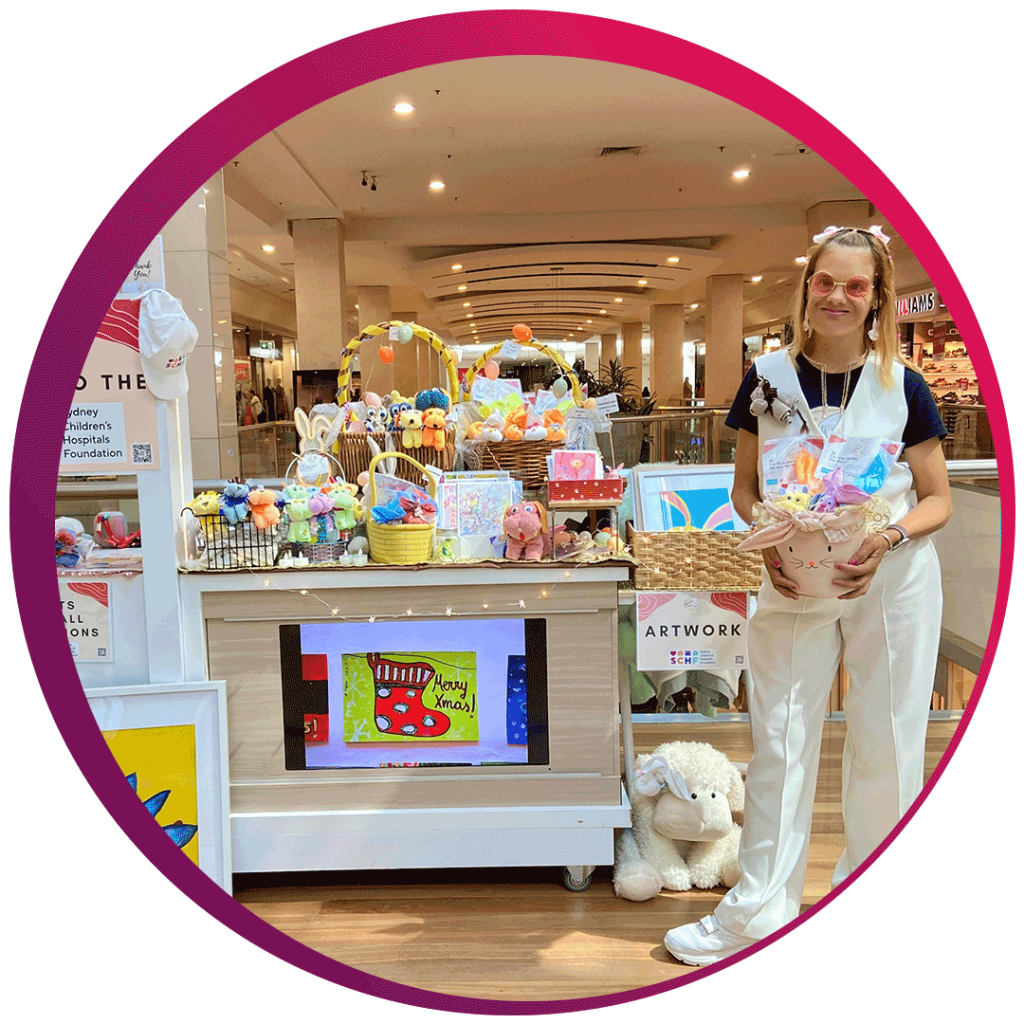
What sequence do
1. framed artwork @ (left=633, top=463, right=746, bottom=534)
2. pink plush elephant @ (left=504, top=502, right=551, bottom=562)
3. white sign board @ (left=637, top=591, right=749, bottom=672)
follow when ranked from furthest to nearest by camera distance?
framed artwork @ (left=633, top=463, right=746, bottom=534) < white sign board @ (left=637, top=591, right=749, bottom=672) < pink plush elephant @ (left=504, top=502, right=551, bottom=562)

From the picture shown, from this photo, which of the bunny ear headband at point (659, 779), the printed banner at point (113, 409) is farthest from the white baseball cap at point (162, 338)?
the bunny ear headband at point (659, 779)

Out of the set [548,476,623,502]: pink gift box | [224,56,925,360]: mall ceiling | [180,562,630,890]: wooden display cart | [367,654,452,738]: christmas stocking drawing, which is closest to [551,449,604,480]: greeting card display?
[548,476,623,502]: pink gift box

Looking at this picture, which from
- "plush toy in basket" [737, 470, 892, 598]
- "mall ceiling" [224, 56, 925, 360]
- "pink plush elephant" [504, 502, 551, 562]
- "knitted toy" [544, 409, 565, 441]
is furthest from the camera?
"knitted toy" [544, 409, 565, 441]

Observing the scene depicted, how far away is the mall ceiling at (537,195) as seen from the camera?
2.13m

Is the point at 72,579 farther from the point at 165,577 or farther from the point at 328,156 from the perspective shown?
the point at 328,156

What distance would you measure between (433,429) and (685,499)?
2.49 feet

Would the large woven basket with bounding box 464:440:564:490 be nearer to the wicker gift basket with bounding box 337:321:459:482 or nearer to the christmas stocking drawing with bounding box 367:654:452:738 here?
the wicker gift basket with bounding box 337:321:459:482

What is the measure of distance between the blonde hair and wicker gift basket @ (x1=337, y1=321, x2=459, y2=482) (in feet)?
3.63

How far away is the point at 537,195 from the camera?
93.4 inches

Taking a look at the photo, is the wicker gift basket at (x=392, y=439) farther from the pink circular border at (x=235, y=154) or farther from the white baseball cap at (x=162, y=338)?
the pink circular border at (x=235, y=154)

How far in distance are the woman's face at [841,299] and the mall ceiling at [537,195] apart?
0.38 feet

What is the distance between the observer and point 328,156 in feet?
7.61

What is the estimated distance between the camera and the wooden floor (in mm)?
2184

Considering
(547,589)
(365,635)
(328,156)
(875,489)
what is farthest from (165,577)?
(875,489)
